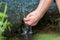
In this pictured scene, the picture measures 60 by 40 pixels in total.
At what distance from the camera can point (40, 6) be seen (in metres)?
3.80

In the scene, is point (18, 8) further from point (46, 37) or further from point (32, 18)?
point (46, 37)

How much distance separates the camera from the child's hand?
377 cm

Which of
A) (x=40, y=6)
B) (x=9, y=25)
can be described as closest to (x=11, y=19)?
(x=9, y=25)

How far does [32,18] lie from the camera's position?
3.77 metres

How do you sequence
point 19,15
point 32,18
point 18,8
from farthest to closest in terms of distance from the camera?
point 18,8, point 19,15, point 32,18

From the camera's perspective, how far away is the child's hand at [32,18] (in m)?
3.77

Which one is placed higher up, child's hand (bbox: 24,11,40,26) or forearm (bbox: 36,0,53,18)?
forearm (bbox: 36,0,53,18)

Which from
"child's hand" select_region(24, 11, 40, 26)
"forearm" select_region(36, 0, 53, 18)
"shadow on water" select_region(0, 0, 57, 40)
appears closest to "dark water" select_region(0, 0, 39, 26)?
"shadow on water" select_region(0, 0, 57, 40)

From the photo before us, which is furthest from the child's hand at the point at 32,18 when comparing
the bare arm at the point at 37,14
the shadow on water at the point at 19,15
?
the shadow on water at the point at 19,15

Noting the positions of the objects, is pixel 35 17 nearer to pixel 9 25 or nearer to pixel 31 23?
pixel 31 23

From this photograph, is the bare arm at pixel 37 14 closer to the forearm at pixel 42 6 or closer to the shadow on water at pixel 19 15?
the forearm at pixel 42 6

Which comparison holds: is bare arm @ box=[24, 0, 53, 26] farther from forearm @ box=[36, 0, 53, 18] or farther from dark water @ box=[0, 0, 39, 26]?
dark water @ box=[0, 0, 39, 26]

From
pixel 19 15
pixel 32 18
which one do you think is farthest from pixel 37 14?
pixel 19 15

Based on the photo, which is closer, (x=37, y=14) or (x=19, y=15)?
(x=37, y=14)
